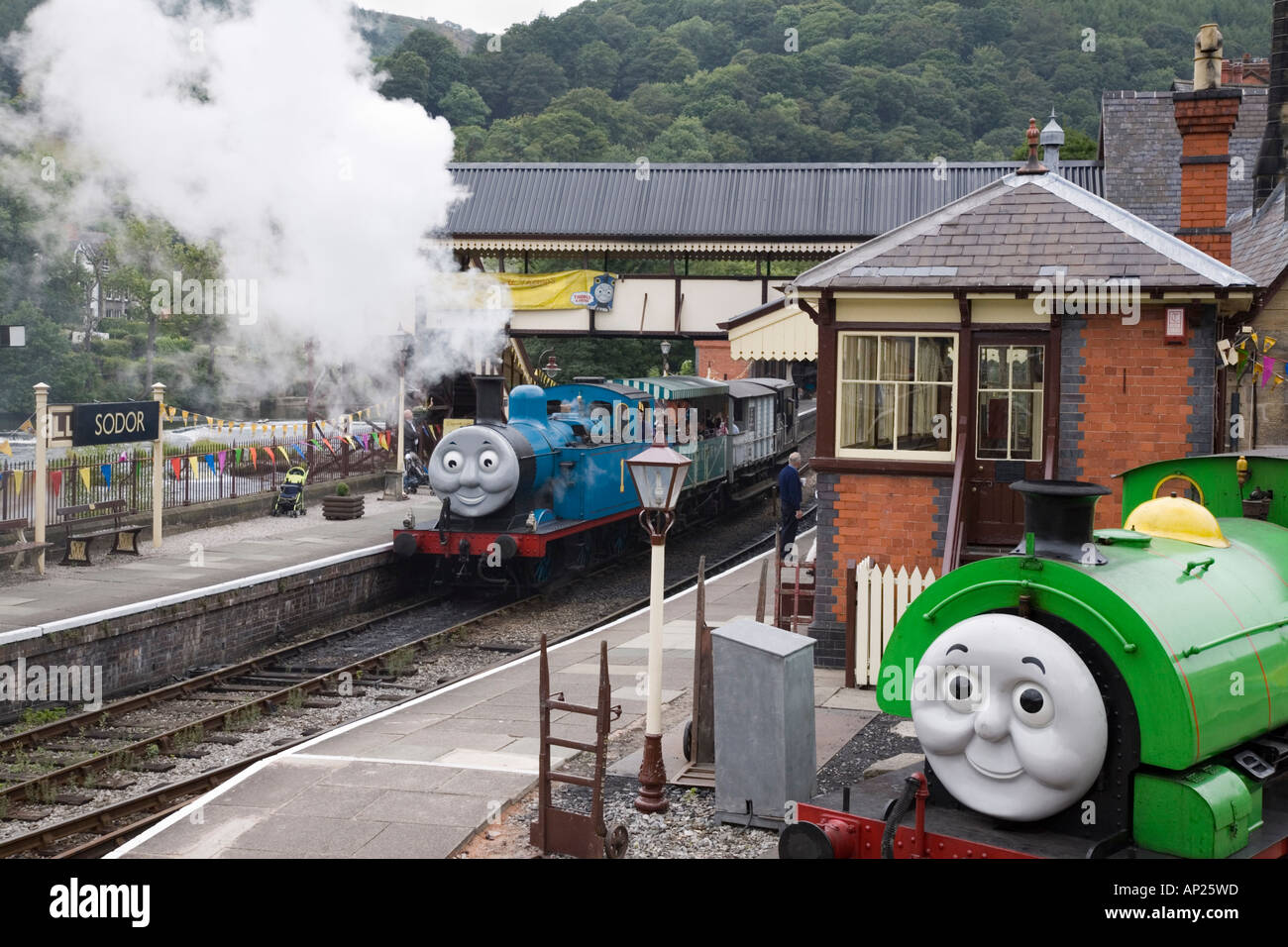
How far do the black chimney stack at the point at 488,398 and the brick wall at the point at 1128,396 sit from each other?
890cm

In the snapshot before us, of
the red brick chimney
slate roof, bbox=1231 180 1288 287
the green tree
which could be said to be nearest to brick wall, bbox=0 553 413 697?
the red brick chimney

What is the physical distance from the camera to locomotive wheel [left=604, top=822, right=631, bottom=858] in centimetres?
758

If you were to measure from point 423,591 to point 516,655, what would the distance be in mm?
5616

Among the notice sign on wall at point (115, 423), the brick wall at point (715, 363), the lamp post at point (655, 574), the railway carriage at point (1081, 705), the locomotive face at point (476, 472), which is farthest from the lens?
the brick wall at point (715, 363)

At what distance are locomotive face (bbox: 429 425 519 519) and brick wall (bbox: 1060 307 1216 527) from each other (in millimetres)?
A: 8253

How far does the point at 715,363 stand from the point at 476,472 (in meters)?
30.7

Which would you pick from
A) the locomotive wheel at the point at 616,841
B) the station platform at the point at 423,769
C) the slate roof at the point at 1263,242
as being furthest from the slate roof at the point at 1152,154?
the locomotive wheel at the point at 616,841

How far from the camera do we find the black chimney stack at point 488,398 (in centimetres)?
1897

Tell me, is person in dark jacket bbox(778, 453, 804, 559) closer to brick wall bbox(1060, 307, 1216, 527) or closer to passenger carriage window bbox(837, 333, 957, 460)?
passenger carriage window bbox(837, 333, 957, 460)

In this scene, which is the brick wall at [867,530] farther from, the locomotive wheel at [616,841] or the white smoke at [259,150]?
the white smoke at [259,150]

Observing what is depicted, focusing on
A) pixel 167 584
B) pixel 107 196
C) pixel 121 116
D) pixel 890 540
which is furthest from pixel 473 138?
pixel 890 540

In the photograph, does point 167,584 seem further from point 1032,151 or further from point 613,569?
point 1032,151

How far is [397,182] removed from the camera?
24.0m

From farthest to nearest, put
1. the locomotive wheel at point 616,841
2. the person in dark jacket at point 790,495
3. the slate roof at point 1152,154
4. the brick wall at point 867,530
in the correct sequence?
the slate roof at point 1152,154 < the person in dark jacket at point 790,495 < the brick wall at point 867,530 < the locomotive wheel at point 616,841
